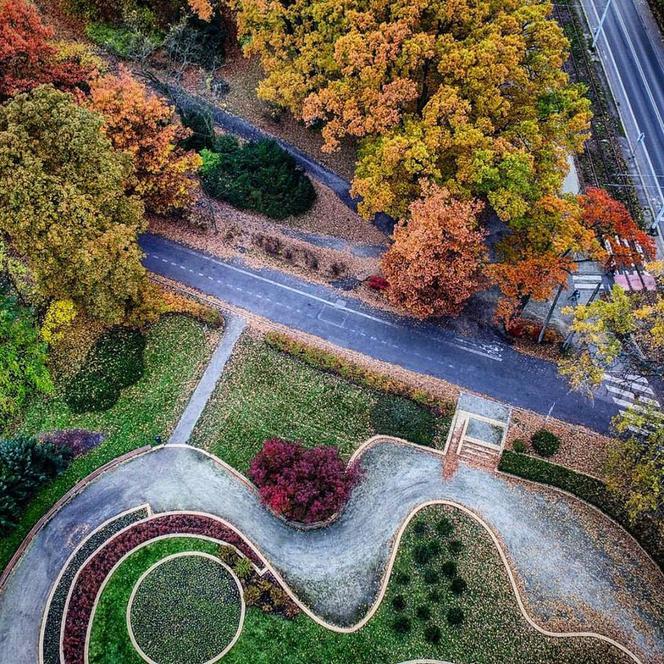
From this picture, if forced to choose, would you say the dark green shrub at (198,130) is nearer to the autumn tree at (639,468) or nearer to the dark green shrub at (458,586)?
the autumn tree at (639,468)

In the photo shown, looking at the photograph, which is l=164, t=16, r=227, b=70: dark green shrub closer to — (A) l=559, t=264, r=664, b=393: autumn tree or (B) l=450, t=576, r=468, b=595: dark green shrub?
(A) l=559, t=264, r=664, b=393: autumn tree

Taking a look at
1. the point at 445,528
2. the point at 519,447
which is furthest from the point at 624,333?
the point at 445,528

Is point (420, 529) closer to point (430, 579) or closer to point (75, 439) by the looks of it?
point (430, 579)

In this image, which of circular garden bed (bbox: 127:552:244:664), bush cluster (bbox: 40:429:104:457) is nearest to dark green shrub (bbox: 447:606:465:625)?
circular garden bed (bbox: 127:552:244:664)

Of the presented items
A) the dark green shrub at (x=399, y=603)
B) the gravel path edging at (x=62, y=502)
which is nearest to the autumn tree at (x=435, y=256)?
the dark green shrub at (x=399, y=603)

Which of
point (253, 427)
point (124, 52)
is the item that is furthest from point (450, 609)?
point (124, 52)

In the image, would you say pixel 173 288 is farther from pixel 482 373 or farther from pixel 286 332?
pixel 482 373

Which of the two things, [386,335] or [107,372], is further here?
[386,335]
